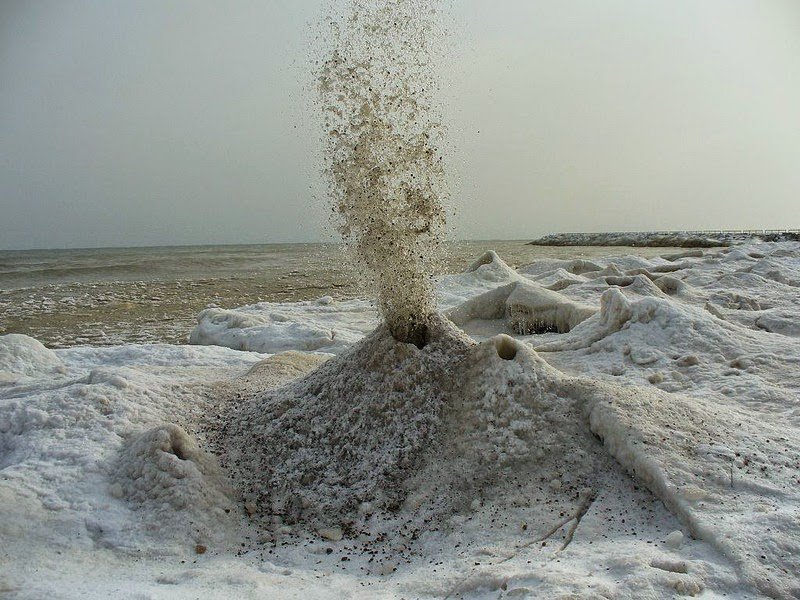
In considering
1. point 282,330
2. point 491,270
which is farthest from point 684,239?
point 282,330

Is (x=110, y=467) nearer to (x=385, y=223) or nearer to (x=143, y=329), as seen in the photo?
(x=385, y=223)

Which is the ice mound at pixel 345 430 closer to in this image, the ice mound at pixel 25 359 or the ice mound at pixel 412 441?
the ice mound at pixel 412 441

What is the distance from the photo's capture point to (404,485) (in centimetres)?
314

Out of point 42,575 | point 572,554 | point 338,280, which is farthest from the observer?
point 338,280

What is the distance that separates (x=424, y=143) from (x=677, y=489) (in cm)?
230

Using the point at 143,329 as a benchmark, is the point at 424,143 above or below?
above

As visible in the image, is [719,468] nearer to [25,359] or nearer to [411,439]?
[411,439]

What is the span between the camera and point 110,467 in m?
3.07

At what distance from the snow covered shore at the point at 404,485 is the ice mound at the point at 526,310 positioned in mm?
2920

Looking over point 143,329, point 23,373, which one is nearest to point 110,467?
point 23,373

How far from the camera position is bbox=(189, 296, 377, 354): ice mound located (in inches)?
303

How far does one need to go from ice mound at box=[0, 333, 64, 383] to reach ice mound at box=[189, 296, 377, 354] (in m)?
2.57

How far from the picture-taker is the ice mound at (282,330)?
770cm

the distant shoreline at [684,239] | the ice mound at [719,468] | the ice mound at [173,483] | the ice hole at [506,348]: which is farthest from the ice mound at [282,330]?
the distant shoreline at [684,239]
